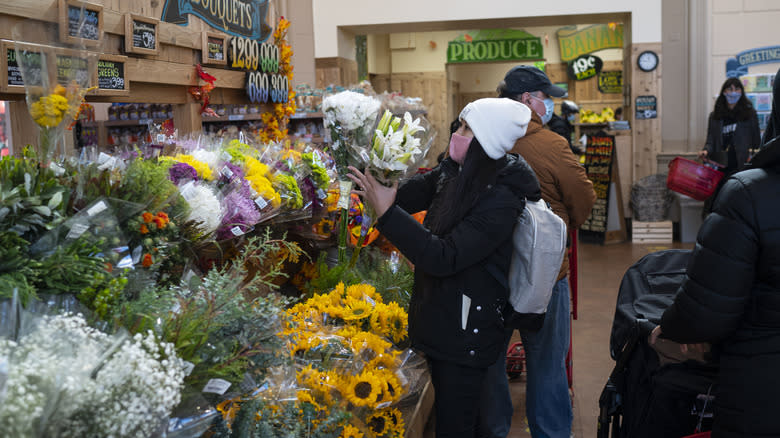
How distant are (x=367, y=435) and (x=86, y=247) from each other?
97 centimetres

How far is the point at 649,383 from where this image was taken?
2.34 meters

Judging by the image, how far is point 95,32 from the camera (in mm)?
3066

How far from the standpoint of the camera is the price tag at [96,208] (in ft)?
4.94

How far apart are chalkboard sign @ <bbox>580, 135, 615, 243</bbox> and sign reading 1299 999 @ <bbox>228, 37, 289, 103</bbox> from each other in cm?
539

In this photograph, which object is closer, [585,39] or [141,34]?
[141,34]

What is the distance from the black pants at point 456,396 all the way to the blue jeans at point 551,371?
2.50 feet

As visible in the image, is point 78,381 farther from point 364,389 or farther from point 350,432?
point 364,389

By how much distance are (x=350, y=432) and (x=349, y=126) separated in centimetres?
104

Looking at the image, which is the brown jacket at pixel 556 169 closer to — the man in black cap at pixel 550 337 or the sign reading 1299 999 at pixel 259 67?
the man in black cap at pixel 550 337

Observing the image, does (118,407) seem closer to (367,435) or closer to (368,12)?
(367,435)

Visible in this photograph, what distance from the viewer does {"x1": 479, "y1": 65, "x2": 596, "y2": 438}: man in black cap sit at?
9.95 feet

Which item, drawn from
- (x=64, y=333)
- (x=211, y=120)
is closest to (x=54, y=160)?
(x=64, y=333)

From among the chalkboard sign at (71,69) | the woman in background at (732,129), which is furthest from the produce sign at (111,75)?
the woman in background at (732,129)

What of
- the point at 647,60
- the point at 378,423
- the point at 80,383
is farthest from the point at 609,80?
the point at 80,383
